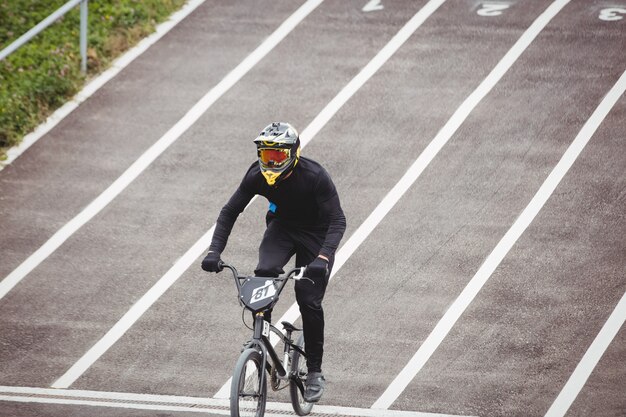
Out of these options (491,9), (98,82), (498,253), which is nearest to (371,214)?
(498,253)

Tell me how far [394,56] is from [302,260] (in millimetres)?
7824

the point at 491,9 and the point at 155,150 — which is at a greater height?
the point at 491,9

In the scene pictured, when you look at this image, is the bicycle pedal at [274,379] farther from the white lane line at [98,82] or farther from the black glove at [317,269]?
the white lane line at [98,82]

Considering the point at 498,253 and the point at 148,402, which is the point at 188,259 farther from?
the point at 498,253

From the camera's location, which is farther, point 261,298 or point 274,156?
point 274,156

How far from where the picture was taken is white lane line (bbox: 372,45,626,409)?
957 centimetres

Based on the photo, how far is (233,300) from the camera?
11023mm

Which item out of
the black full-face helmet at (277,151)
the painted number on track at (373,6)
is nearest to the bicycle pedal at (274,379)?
the black full-face helmet at (277,151)

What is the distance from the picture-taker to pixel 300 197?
8.30 metres

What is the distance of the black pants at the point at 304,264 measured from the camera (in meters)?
8.33

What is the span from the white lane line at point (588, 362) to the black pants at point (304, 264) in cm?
218

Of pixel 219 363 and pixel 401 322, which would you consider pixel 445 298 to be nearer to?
pixel 401 322

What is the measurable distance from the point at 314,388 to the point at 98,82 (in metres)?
8.42

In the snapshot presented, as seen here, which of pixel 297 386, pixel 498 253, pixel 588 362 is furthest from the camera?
pixel 498 253
